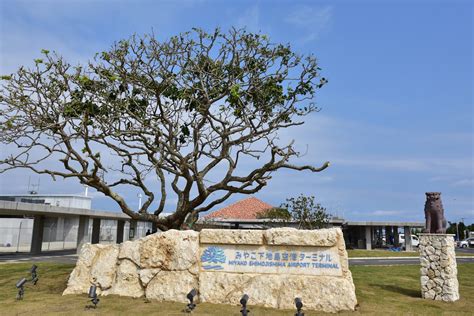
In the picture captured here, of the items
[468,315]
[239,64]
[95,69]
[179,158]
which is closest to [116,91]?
[95,69]

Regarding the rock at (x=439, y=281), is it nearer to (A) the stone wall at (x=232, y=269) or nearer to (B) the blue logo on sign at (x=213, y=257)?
(A) the stone wall at (x=232, y=269)

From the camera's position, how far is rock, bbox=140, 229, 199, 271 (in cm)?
1023

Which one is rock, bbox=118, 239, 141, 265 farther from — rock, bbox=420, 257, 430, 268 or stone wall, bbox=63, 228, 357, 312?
rock, bbox=420, 257, 430, 268

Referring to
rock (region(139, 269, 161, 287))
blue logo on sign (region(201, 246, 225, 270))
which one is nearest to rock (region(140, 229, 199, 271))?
rock (region(139, 269, 161, 287))

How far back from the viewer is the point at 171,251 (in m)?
10.3

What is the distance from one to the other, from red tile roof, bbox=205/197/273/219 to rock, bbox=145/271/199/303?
27.7 meters

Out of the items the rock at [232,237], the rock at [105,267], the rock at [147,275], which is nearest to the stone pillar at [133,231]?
the rock at [105,267]

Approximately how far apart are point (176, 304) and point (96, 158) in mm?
5345

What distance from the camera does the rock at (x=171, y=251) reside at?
10234mm

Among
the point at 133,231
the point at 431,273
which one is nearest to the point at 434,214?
the point at 431,273

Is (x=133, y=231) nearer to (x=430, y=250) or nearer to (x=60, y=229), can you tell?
(x=60, y=229)

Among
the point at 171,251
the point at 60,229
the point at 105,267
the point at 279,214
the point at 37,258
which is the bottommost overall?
the point at 37,258

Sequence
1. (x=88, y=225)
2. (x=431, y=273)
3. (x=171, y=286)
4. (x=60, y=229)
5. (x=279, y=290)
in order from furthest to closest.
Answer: (x=60, y=229)
(x=88, y=225)
(x=431, y=273)
(x=171, y=286)
(x=279, y=290)

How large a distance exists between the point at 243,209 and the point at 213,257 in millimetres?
31685
